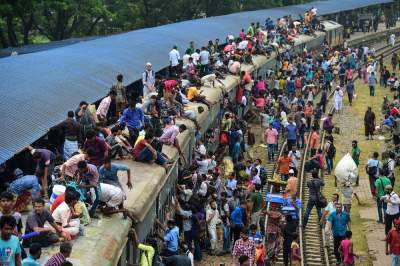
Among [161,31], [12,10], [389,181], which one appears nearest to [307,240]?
[389,181]

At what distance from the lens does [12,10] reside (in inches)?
1337

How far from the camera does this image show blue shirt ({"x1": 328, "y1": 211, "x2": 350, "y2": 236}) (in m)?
16.2

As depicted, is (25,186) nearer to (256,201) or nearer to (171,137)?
(171,137)

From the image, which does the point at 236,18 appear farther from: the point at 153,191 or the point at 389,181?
the point at 153,191

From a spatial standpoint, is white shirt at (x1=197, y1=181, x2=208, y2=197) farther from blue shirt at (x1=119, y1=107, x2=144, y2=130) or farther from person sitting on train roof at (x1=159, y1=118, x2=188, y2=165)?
blue shirt at (x1=119, y1=107, x2=144, y2=130)

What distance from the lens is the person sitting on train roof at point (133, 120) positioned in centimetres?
1581

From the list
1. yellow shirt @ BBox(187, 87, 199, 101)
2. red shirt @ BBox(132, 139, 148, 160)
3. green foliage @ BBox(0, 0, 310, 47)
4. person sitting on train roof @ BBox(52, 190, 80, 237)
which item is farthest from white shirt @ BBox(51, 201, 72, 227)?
green foliage @ BBox(0, 0, 310, 47)

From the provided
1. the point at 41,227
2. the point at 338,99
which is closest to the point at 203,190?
the point at 41,227

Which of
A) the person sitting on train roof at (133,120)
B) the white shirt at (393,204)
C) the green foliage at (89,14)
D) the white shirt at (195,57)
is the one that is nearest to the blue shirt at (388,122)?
the white shirt at (195,57)

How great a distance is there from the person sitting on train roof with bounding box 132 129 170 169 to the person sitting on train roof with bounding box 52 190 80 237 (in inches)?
171

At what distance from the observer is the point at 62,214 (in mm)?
10383

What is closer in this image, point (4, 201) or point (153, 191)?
point (4, 201)

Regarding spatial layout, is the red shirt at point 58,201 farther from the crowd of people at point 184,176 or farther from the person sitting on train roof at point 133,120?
the person sitting on train roof at point 133,120

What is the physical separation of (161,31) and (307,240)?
1438 cm
